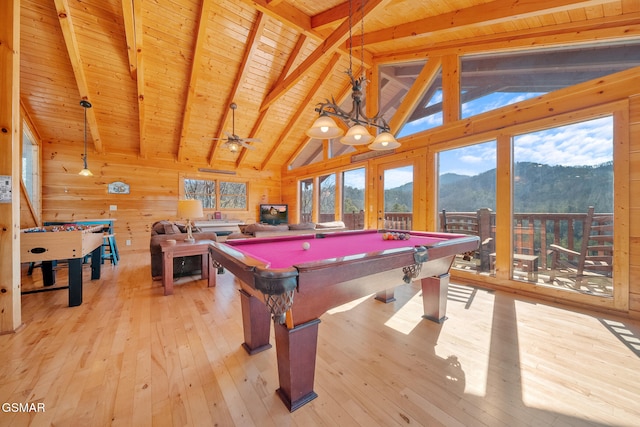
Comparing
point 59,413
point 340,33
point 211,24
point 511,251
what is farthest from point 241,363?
point 211,24

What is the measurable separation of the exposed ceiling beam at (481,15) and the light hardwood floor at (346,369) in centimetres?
313

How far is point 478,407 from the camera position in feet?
4.68

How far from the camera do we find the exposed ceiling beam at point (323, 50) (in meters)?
3.04

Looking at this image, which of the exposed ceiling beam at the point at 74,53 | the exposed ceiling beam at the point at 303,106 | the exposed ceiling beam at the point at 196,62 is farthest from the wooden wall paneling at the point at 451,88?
the exposed ceiling beam at the point at 74,53

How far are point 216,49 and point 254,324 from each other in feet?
16.7

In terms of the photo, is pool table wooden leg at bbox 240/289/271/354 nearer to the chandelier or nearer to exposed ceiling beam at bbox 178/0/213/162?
the chandelier

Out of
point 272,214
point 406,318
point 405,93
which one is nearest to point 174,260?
point 406,318

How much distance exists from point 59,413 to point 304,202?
23.9 ft

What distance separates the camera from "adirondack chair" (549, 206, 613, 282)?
285 centimetres

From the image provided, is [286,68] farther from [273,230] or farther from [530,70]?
[530,70]

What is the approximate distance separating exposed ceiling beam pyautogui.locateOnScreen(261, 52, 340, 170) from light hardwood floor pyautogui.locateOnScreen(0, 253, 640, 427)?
499cm

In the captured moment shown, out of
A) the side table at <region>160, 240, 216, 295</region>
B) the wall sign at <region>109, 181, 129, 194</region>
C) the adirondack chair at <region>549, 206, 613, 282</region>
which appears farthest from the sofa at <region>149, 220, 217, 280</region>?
the adirondack chair at <region>549, 206, 613, 282</region>

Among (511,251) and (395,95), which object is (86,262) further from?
(511,251)

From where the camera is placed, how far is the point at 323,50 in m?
4.08
